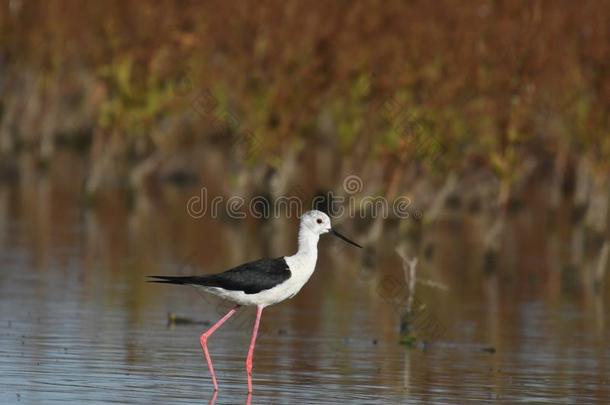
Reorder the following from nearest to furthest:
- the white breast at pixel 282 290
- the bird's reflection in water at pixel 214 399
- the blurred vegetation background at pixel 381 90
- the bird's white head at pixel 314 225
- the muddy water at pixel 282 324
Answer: the bird's reflection in water at pixel 214 399, the muddy water at pixel 282 324, the white breast at pixel 282 290, the bird's white head at pixel 314 225, the blurred vegetation background at pixel 381 90

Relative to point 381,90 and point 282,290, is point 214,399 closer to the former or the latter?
point 282,290

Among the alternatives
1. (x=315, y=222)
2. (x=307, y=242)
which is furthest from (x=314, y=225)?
(x=307, y=242)

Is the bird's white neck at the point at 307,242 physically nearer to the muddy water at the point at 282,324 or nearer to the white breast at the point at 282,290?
the white breast at the point at 282,290

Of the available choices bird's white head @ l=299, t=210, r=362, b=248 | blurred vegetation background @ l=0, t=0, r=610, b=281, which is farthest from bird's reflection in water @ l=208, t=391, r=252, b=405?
blurred vegetation background @ l=0, t=0, r=610, b=281

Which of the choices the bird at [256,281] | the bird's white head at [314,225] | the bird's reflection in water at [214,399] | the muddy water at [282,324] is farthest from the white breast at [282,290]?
the bird's reflection in water at [214,399]

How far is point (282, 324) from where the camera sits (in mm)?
19641

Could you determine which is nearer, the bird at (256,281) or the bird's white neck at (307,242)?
the bird at (256,281)

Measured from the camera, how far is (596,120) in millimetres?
31344

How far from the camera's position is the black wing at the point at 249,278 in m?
15.5

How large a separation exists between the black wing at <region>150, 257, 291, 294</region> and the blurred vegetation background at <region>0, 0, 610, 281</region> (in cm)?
1086

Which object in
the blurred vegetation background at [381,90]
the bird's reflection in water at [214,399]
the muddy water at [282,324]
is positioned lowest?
the bird's reflection in water at [214,399]

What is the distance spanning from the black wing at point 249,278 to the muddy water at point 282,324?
880 mm

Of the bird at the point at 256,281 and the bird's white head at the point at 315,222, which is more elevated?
the bird's white head at the point at 315,222

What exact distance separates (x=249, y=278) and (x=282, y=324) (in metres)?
4.17
